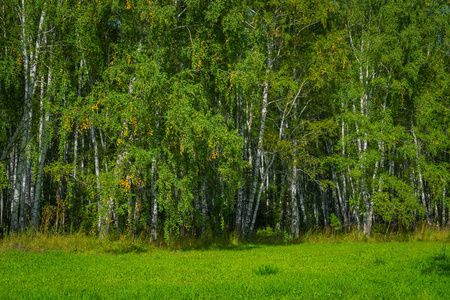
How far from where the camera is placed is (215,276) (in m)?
8.88

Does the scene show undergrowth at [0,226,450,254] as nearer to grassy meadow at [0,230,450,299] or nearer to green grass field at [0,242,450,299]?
grassy meadow at [0,230,450,299]

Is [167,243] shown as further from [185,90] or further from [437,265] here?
[437,265]

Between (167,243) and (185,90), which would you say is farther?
(167,243)

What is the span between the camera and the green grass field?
6.67 meters

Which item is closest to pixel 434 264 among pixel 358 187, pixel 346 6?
pixel 358 187

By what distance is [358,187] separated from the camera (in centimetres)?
2028

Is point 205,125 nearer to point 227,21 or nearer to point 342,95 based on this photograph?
point 227,21

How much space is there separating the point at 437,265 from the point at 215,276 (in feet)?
16.7

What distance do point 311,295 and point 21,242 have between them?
32.5 feet

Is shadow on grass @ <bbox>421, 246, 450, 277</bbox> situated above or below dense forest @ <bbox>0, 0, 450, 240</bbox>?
below

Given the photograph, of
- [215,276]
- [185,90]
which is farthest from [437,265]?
[185,90]

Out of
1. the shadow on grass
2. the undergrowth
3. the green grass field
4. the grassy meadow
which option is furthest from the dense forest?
the shadow on grass

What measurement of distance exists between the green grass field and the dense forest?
2.41 metres

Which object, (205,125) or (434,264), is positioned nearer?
(434,264)
